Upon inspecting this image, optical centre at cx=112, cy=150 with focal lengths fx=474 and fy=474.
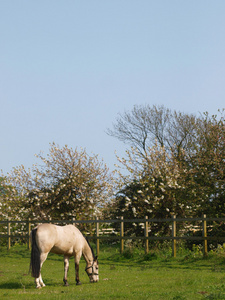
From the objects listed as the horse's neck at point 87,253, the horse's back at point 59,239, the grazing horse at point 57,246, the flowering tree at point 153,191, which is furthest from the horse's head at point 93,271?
the flowering tree at point 153,191

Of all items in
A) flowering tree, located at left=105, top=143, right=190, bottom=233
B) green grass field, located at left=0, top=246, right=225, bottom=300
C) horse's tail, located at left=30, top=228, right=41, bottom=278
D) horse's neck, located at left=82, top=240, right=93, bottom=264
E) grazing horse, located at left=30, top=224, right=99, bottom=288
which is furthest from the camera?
flowering tree, located at left=105, top=143, right=190, bottom=233

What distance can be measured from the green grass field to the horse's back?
99 centimetres

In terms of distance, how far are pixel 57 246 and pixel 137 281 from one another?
2.44 m

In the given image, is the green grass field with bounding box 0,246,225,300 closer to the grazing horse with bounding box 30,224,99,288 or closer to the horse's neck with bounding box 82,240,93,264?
the grazing horse with bounding box 30,224,99,288

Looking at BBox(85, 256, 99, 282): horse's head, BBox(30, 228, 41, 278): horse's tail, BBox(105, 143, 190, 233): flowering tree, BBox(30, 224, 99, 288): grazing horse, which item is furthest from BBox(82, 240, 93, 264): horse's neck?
BBox(105, 143, 190, 233): flowering tree

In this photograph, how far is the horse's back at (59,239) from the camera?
12.7 metres

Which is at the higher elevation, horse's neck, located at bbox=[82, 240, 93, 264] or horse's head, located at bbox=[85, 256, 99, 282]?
horse's neck, located at bbox=[82, 240, 93, 264]

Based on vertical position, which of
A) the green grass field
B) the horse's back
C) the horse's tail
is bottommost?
the green grass field

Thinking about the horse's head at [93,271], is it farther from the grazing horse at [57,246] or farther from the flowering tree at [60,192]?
the flowering tree at [60,192]

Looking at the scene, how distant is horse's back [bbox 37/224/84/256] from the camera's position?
41.5 feet

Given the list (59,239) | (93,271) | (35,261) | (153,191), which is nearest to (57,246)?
(59,239)

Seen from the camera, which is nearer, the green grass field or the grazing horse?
the green grass field

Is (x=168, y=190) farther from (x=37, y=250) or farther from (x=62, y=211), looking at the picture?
(x=37, y=250)

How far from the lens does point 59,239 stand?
12922 mm
